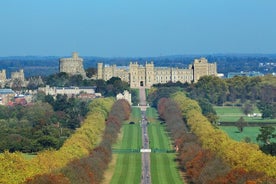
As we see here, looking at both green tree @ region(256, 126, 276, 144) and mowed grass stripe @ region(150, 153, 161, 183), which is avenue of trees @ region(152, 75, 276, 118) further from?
mowed grass stripe @ region(150, 153, 161, 183)

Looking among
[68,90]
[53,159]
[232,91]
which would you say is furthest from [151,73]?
[53,159]

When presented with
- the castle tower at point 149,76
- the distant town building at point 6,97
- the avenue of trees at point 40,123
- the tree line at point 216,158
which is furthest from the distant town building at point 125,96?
the tree line at point 216,158

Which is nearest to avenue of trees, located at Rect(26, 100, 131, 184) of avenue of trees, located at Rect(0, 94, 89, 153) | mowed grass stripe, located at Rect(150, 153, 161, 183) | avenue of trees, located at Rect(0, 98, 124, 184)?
avenue of trees, located at Rect(0, 98, 124, 184)

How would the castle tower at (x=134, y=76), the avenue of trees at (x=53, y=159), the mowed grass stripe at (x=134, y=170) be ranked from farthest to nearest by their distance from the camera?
the castle tower at (x=134, y=76) < the mowed grass stripe at (x=134, y=170) < the avenue of trees at (x=53, y=159)

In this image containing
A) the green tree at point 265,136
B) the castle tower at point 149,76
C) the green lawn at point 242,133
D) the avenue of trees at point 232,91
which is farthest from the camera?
the castle tower at point 149,76

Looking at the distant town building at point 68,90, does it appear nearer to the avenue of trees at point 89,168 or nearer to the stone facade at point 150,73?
the stone facade at point 150,73
